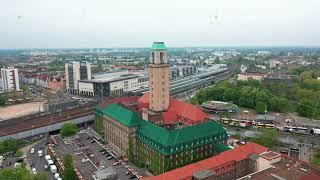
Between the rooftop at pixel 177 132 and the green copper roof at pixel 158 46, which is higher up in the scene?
the green copper roof at pixel 158 46

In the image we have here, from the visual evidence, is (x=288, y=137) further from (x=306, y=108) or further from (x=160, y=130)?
(x=160, y=130)

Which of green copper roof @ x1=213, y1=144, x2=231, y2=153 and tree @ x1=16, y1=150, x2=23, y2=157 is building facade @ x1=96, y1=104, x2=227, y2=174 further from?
tree @ x1=16, y1=150, x2=23, y2=157

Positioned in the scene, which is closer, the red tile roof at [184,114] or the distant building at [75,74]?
the red tile roof at [184,114]

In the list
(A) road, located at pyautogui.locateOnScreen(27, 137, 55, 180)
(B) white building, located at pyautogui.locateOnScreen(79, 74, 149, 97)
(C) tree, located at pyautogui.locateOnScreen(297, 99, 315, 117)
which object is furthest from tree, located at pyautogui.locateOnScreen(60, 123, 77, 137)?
(C) tree, located at pyautogui.locateOnScreen(297, 99, 315, 117)

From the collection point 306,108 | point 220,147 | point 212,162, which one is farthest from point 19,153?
point 306,108

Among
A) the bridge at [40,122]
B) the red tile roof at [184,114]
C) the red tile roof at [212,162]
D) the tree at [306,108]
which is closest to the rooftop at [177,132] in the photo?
the red tile roof at [184,114]

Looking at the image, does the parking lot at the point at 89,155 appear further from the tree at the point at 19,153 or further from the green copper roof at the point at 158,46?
the green copper roof at the point at 158,46
